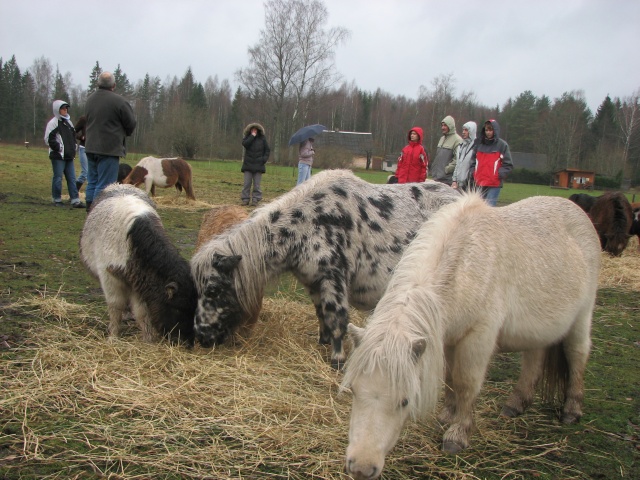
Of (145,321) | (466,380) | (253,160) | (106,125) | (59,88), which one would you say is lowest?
(145,321)

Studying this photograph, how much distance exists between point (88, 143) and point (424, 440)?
6.79 meters

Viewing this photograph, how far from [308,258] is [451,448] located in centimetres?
188

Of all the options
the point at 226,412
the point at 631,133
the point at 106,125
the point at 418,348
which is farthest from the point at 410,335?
the point at 631,133

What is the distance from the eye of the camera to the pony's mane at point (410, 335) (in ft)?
7.96

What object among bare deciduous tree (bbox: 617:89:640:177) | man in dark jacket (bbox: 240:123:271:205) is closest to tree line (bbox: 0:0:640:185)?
bare deciduous tree (bbox: 617:89:640:177)

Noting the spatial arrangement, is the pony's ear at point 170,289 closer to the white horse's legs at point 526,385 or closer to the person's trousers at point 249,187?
the white horse's legs at point 526,385

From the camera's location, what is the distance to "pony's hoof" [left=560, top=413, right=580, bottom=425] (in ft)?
12.1

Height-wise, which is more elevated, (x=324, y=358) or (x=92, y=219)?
(x=92, y=219)

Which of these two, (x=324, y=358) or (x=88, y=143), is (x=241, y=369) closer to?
(x=324, y=358)

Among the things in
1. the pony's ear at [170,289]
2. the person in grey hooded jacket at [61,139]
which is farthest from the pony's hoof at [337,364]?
the person in grey hooded jacket at [61,139]

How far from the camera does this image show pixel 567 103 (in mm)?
68375

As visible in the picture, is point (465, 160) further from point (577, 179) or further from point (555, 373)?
point (577, 179)

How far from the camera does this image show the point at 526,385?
12.4 feet

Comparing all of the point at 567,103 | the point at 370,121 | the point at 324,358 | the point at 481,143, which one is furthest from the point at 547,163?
the point at 324,358
